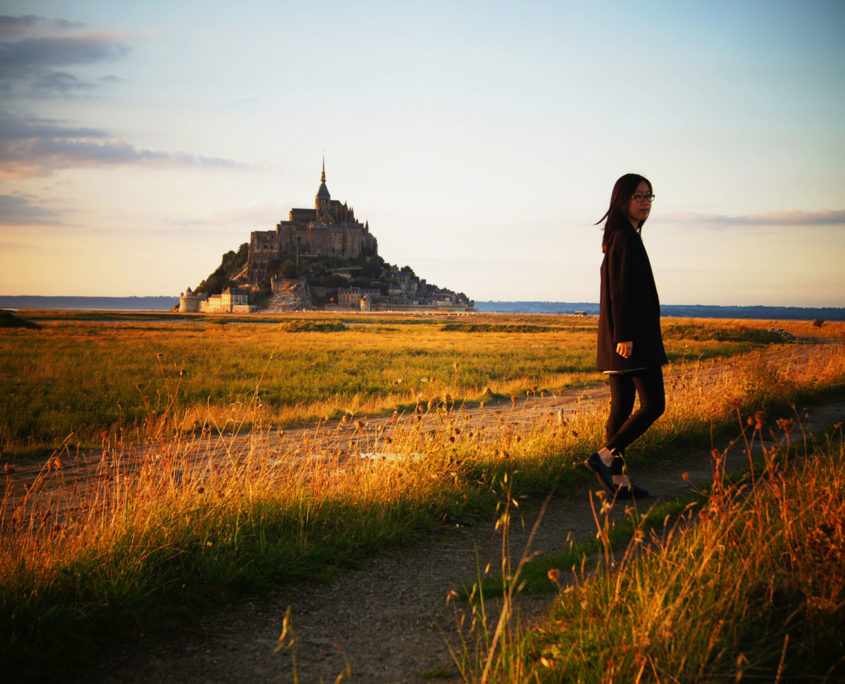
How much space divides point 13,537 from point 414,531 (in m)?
2.78

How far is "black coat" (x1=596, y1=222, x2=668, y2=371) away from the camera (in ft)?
17.2

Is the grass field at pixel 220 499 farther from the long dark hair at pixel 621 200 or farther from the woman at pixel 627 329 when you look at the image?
the long dark hair at pixel 621 200

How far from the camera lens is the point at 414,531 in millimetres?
4824

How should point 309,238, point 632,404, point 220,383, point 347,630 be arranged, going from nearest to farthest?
point 347,630 < point 632,404 < point 220,383 < point 309,238

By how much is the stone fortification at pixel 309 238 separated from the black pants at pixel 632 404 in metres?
148

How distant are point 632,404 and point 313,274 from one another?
144046mm

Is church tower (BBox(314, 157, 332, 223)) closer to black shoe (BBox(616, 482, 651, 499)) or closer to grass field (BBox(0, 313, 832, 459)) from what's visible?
grass field (BBox(0, 313, 832, 459))

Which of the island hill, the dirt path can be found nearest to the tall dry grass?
the dirt path

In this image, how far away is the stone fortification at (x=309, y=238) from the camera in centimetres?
15025

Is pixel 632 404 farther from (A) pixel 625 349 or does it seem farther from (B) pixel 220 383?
(B) pixel 220 383

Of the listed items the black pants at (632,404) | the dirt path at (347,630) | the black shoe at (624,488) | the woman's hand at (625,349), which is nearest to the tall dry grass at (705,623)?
the dirt path at (347,630)

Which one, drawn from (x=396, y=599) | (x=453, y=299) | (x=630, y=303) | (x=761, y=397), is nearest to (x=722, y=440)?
(x=761, y=397)

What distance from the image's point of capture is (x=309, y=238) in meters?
152

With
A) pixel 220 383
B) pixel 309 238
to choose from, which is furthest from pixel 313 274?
pixel 220 383
